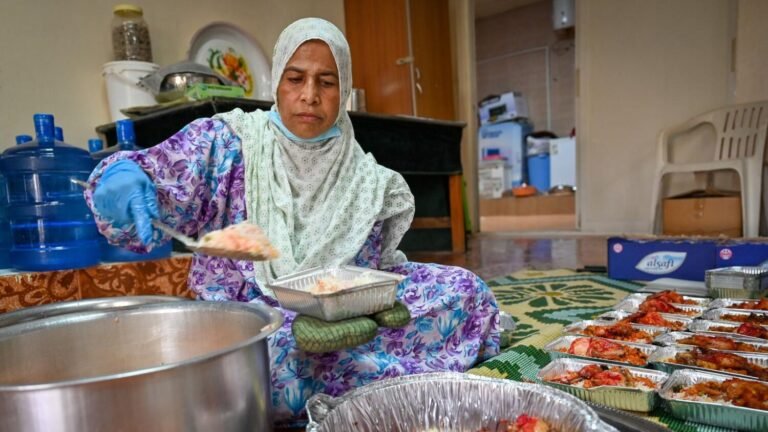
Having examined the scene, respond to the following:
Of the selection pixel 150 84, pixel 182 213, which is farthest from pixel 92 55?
pixel 182 213

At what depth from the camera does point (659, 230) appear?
339 cm

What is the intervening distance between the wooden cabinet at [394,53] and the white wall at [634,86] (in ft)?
4.48

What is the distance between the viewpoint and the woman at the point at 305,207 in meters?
0.96

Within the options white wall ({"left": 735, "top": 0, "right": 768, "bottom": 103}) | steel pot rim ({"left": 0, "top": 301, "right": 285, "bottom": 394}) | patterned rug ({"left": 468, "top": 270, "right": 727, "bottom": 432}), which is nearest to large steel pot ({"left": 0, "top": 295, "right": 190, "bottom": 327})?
steel pot rim ({"left": 0, "top": 301, "right": 285, "bottom": 394})

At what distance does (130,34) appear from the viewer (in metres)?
2.13

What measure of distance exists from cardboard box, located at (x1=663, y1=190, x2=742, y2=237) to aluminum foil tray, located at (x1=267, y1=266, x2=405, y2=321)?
9.24 feet

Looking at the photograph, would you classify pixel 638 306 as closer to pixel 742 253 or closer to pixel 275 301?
pixel 742 253

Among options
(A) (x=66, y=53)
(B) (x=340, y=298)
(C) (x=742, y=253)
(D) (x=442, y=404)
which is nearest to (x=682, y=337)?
(D) (x=442, y=404)

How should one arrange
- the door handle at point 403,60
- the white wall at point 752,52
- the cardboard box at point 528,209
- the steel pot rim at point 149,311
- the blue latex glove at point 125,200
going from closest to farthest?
1. the steel pot rim at point 149,311
2. the blue latex glove at point 125,200
3. the white wall at point 752,52
4. the door handle at point 403,60
5. the cardboard box at point 528,209

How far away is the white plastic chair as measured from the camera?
290cm

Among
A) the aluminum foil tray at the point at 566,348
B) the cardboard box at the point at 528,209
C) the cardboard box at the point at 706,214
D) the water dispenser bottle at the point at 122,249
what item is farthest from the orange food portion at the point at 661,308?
the cardboard box at the point at 528,209

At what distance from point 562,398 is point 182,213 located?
31.1 inches

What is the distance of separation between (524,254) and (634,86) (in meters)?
1.86

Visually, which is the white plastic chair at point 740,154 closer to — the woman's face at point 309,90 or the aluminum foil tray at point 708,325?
the aluminum foil tray at point 708,325
